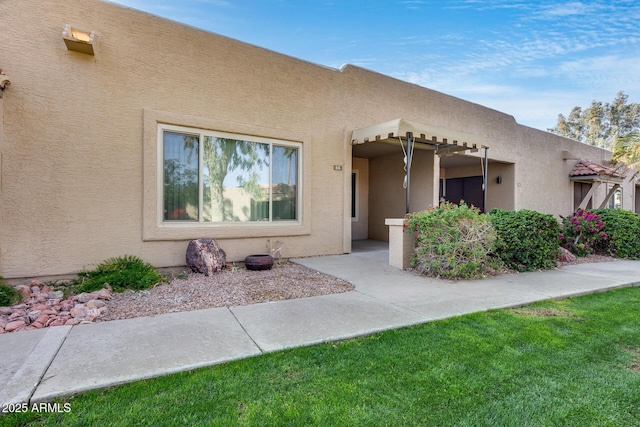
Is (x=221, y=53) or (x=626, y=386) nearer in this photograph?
(x=626, y=386)

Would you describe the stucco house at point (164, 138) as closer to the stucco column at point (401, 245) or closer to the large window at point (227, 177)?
the large window at point (227, 177)

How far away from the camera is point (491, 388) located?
246 cm

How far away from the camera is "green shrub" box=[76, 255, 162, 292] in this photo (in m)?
5.04

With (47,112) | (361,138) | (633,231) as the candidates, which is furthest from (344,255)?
(633,231)

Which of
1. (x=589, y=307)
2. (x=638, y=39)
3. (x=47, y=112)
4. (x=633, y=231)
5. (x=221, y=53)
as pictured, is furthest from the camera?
(x=638, y=39)

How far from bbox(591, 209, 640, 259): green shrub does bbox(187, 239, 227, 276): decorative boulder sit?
10.8 m

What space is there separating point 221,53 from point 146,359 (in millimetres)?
6300

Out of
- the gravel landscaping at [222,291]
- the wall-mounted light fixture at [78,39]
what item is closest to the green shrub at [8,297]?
the gravel landscaping at [222,291]

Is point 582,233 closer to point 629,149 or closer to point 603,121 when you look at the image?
point 629,149

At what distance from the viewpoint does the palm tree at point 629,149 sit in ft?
41.7

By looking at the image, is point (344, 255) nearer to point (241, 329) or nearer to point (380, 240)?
point (380, 240)

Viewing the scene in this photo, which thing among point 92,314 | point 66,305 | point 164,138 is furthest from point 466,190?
point 66,305

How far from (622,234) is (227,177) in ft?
36.2

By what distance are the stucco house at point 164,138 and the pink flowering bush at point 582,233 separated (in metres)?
3.99
